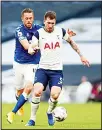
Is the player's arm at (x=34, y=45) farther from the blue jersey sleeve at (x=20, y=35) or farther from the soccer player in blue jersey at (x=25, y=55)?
the blue jersey sleeve at (x=20, y=35)

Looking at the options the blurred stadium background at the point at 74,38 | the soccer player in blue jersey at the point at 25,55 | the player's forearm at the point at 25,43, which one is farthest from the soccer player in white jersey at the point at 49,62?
the blurred stadium background at the point at 74,38

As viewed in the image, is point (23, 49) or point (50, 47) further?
point (23, 49)

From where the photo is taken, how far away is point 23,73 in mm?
15766

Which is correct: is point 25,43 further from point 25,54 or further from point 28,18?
point 25,54

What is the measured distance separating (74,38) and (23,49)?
1170 cm

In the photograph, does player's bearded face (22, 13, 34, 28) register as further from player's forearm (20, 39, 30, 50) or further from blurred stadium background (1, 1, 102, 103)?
blurred stadium background (1, 1, 102, 103)

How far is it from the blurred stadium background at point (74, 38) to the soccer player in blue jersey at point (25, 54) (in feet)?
A: 34.1

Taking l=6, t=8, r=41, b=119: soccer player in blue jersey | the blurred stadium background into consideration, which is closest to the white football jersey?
l=6, t=8, r=41, b=119: soccer player in blue jersey

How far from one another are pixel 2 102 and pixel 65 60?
2974 mm

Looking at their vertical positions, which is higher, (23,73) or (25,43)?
(25,43)

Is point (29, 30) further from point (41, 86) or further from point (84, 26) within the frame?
point (84, 26)

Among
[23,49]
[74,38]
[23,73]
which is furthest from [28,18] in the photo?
[74,38]

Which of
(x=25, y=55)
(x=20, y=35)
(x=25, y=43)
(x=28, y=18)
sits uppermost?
(x=28, y=18)

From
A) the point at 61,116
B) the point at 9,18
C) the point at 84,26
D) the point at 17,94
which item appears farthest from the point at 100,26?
the point at 61,116
